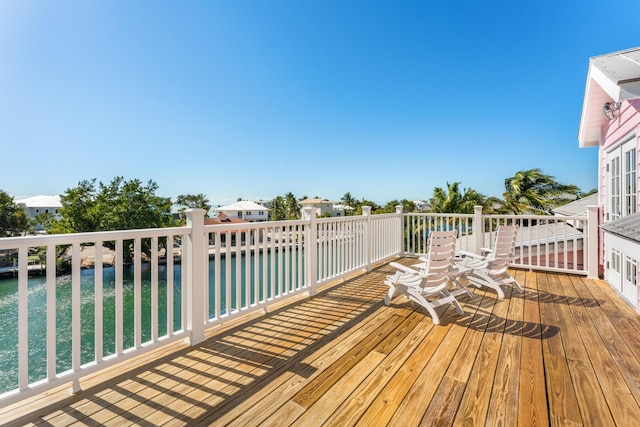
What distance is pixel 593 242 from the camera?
4547 mm

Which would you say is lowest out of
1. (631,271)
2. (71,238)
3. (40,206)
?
(631,271)

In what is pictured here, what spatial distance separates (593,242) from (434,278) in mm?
3561

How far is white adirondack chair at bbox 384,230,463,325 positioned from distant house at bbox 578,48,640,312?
1.37 metres

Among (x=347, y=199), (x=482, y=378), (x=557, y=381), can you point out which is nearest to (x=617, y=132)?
(x=557, y=381)

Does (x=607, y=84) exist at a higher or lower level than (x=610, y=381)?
higher

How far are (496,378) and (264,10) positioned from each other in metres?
12.0

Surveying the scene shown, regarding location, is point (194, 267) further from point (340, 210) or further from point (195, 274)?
point (340, 210)

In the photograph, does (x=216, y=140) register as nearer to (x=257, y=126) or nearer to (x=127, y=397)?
(x=257, y=126)

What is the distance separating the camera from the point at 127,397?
1.73 meters

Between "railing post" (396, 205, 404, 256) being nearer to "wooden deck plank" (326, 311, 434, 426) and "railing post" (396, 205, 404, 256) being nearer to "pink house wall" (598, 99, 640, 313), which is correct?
"pink house wall" (598, 99, 640, 313)

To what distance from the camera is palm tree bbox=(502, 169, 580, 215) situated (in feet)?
53.1

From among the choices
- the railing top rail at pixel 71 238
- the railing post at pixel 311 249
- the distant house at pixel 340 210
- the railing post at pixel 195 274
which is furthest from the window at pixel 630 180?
the distant house at pixel 340 210

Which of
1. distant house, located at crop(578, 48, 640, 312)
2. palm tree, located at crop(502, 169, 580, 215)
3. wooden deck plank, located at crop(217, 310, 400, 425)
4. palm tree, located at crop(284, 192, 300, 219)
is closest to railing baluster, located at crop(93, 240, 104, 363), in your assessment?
wooden deck plank, located at crop(217, 310, 400, 425)

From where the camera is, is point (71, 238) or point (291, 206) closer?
point (71, 238)
